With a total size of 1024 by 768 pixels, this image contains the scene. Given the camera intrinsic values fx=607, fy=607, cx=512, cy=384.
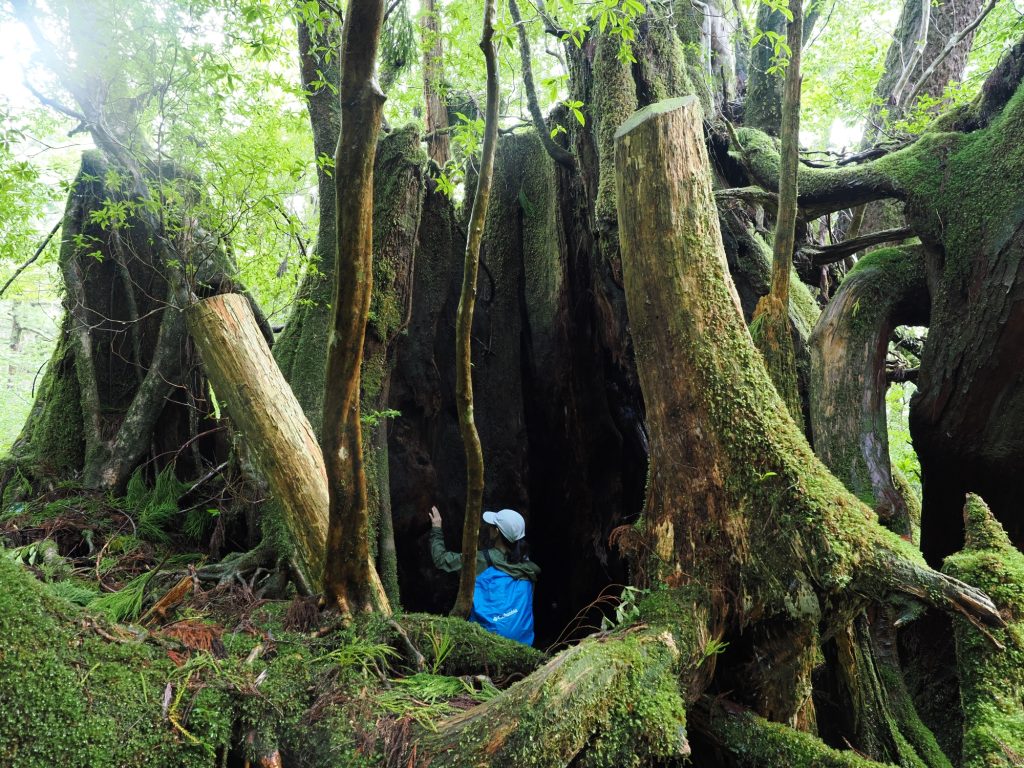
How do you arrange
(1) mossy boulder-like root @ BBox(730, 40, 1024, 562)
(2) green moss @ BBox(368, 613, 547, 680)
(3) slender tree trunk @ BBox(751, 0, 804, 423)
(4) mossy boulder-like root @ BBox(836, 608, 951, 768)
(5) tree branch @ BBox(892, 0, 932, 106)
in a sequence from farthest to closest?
(5) tree branch @ BBox(892, 0, 932, 106)
(3) slender tree trunk @ BBox(751, 0, 804, 423)
(1) mossy boulder-like root @ BBox(730, 40, 1024, 562)
(2) green moss @ BBox(368, 613, 547, 680)
(4) mossy boulder-like root @ BBox(836, 608, 951, 768)

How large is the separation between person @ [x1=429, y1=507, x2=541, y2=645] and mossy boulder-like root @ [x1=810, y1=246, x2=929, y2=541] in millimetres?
2570

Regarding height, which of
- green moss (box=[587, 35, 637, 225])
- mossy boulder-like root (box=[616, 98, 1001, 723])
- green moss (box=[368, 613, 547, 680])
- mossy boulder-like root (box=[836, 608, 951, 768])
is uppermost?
green moss (box=[587, 35, 637, 225])

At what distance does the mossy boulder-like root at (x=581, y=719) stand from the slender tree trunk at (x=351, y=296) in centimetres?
108

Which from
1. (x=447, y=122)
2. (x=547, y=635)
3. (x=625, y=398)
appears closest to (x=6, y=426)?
(x=447, y=122)

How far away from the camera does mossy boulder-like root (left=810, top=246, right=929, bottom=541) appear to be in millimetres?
4555

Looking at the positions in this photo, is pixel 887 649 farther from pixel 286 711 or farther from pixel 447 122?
pixel 447 122

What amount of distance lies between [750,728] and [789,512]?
1.07 metres

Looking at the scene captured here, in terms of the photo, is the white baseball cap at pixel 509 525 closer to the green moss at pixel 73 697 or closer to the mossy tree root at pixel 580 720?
the mossy tree root at pixel 580 720

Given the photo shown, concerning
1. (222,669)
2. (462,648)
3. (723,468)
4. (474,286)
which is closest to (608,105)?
(474,286)

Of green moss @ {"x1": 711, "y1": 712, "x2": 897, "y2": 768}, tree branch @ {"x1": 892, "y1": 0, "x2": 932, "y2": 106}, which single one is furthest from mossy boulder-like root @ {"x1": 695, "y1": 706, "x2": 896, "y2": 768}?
tree branch @ {"x1": 892, "y1": 0, "x2": 932, "y2": 106}

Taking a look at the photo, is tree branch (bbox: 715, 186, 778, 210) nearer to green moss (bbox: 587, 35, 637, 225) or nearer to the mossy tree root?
green moss (bbox: 587, 35, 637, 225)

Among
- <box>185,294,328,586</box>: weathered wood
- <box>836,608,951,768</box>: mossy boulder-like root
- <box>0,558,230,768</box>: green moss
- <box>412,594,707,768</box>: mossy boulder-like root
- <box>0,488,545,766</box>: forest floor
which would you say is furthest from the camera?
<box>185,294,328,586</box>: weathered wood

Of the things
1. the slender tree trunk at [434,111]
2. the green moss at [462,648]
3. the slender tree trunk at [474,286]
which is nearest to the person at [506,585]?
the slender tree trunk at [474,286]

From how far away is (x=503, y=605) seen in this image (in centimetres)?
504
